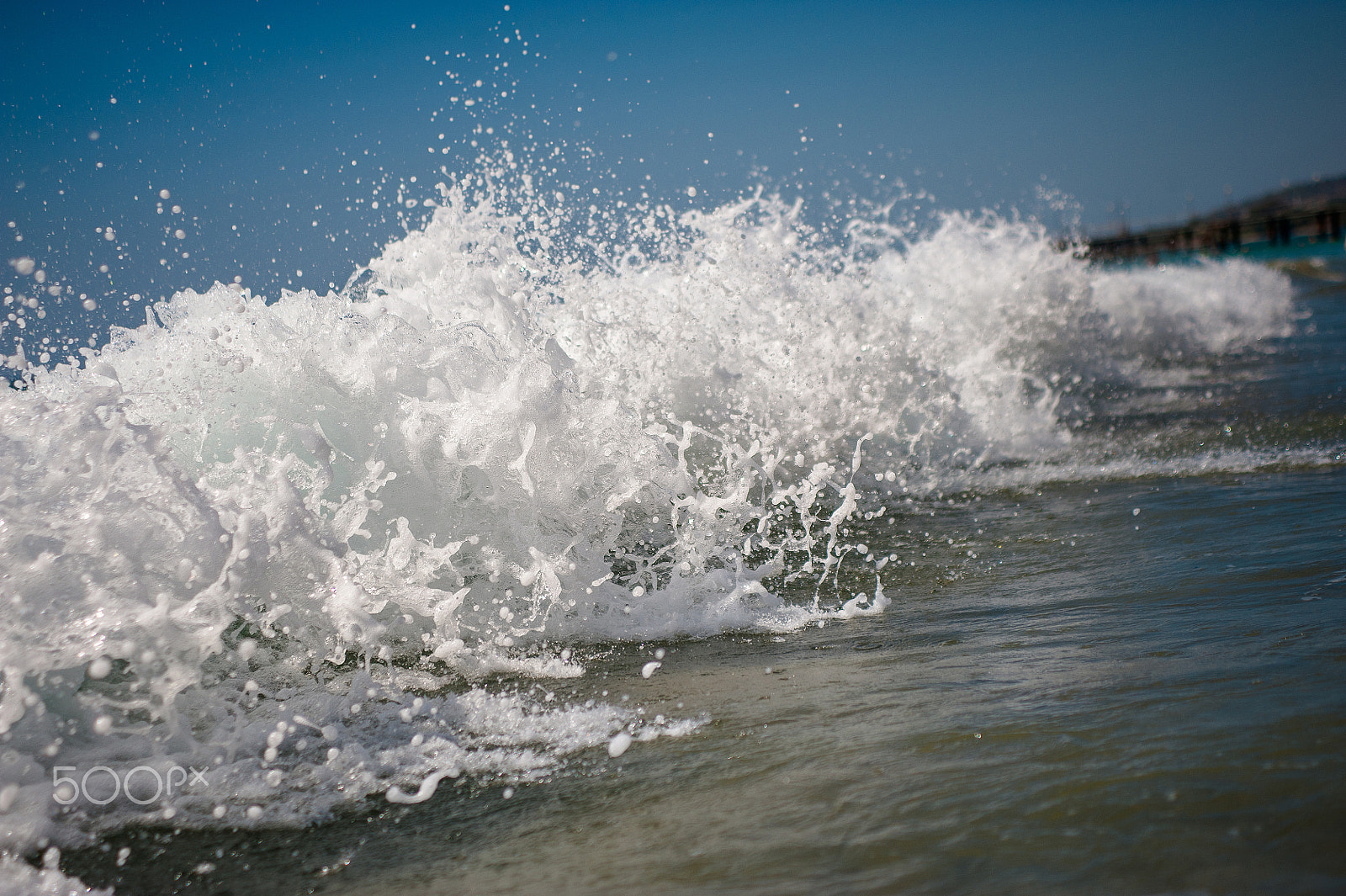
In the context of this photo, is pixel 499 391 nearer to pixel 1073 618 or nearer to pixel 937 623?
pixel 937 623

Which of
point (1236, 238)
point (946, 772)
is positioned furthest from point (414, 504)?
point (1236, 238)

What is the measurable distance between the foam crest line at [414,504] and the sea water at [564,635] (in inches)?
0.6

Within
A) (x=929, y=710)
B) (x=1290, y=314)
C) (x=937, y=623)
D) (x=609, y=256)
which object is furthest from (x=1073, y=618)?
(x=1290, y=314)

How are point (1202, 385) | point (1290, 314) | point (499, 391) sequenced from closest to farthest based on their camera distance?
point (499, 391), point (1202, 385), point (1290, 314)

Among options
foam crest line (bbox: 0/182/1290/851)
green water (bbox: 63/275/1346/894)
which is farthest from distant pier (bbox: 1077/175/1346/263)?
green water (bbox: 63/275/1346/894)

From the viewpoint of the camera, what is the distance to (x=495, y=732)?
295 centimetres

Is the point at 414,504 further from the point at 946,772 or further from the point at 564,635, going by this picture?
the point at 946,772

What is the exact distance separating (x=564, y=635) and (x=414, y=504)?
925mm

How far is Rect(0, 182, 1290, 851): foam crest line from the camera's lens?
9.46ft

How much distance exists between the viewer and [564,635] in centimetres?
384

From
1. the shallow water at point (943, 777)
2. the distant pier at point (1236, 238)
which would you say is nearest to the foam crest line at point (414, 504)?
the shallow water at point (943, 777)

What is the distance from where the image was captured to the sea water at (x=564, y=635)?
221 cm

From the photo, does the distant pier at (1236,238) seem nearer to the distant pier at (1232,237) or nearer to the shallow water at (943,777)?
the distant pier at (1232,237)

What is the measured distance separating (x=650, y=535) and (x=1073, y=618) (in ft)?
5.93
